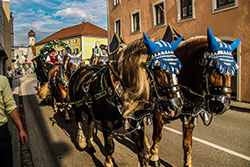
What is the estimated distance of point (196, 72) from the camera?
2.87 metres

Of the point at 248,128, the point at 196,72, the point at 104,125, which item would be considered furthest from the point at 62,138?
the point at 248,128

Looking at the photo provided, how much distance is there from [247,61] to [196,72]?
7.67m

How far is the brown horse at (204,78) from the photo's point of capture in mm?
2506


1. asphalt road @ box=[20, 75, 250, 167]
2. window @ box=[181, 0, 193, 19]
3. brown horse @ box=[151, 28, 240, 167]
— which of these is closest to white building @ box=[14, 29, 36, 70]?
window @ box=[181, 0, 193, 19]

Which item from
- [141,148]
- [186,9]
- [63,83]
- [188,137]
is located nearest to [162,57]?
[141,148]

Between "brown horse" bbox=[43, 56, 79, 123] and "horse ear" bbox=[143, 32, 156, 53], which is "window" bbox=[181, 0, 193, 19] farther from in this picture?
"horse ear" bbox=[143, 32, 156, 53]

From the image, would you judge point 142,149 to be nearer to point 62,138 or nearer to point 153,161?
point 153,161

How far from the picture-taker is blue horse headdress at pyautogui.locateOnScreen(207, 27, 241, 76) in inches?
96.9

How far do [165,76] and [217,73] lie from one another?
724mm

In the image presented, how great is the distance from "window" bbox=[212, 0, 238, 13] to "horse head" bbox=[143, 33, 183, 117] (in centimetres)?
881

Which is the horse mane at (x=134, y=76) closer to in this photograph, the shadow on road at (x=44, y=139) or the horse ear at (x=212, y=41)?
the horse ear at (x=212, y=41)

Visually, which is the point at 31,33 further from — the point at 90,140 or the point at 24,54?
the point at 90,140

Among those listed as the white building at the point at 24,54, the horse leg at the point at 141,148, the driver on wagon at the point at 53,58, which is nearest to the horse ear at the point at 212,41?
the horse leg at the point at 141,148

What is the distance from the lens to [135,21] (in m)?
16.4
